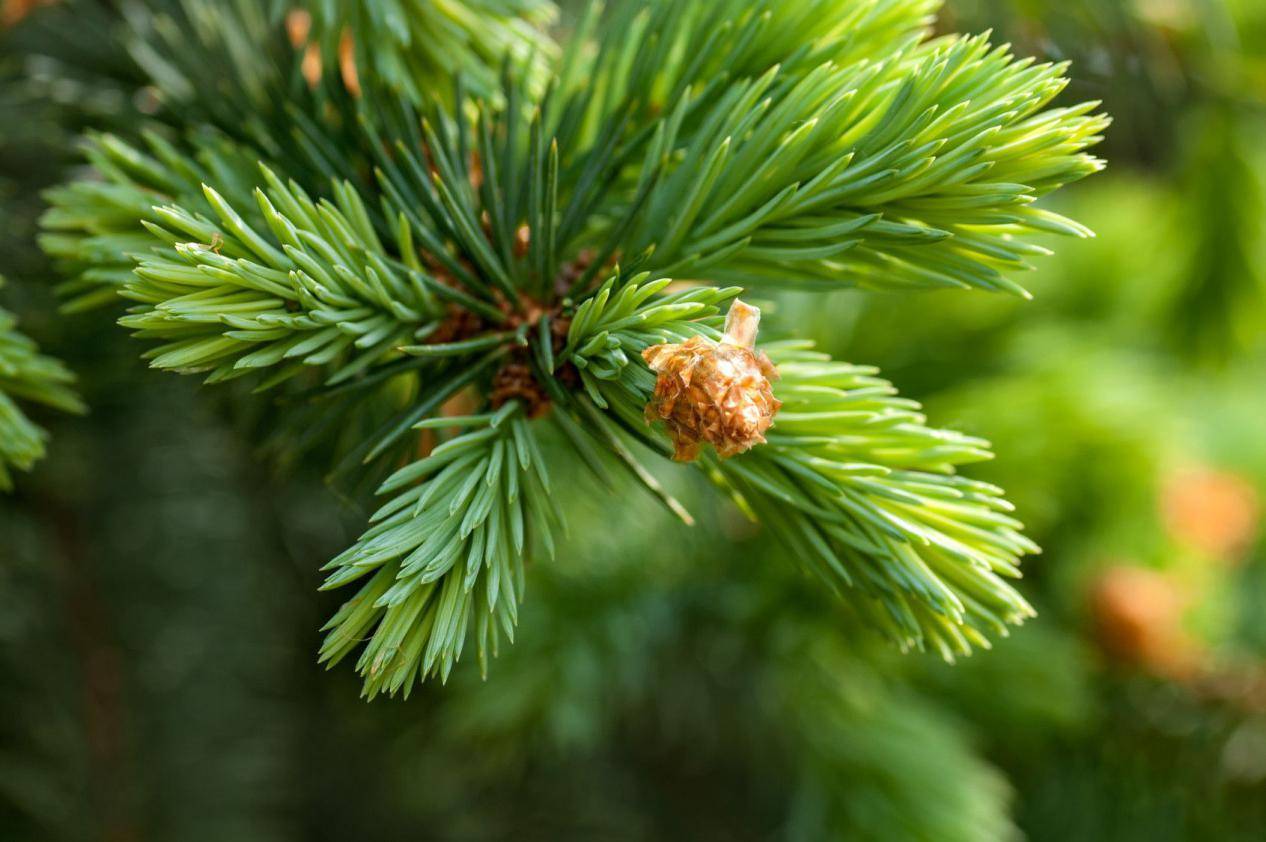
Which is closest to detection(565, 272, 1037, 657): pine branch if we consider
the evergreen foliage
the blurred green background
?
the evergreen foliage

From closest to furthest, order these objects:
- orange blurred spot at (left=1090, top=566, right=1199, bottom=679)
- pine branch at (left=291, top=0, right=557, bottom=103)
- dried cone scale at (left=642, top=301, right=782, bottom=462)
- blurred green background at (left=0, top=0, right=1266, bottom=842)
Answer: dried cone scale at (left=642, top=301, right=782, bottom=462) → pine branch at (left=291, top=0, right=557, bottom=103) → blurred green background at (left=0, top=0, right=1266, bottom=842) → orange blurred spot at (left=1090, top=566, right=1199, bottom=679)

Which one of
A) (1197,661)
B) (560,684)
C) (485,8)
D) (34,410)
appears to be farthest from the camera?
(1197,661)

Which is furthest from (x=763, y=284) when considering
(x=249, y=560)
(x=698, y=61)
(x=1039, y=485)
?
(x=249, y=560)

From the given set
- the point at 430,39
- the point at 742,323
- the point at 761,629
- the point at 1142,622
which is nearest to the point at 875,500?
the point at 742,323

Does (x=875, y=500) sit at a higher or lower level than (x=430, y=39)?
lower

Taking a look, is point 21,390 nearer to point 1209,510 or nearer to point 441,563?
point 441,563

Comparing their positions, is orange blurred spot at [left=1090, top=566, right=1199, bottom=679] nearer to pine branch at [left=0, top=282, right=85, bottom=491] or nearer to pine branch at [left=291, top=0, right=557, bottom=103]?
pine branch at [left=291, top=0, right=557, bottom=103]

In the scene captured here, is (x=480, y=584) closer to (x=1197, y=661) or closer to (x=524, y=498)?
(x=524, y=498)
